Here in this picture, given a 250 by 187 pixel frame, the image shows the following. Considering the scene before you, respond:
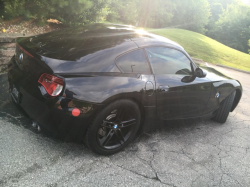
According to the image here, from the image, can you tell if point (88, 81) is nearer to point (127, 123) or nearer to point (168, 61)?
point (127, 123)

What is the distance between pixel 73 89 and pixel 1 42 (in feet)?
16.2

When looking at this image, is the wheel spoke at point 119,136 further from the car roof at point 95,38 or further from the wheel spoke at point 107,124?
the car roof at point 95,38

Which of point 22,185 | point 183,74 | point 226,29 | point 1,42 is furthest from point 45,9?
point 226,29

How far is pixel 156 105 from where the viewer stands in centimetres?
311

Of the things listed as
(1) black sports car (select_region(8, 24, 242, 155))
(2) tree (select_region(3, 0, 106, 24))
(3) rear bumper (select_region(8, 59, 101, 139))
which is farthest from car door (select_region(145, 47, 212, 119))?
(2) tree (select_region(3, 0, 106, 24))

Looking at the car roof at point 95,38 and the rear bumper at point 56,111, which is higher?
the car roof at point 95,38

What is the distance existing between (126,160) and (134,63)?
126 centimetres

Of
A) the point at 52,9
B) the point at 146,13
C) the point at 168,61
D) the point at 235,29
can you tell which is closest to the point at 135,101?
the point at 168,61

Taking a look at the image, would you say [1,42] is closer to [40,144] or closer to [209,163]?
[40,144]

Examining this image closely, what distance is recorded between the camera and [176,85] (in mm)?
3322

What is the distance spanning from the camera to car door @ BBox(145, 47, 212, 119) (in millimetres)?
3186

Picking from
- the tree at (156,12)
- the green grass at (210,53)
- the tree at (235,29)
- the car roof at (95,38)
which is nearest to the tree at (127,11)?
the tree at (156,12)

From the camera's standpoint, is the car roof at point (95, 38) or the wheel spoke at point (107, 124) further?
the car roof at point (95, 38)

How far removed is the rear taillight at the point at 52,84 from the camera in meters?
2.41
